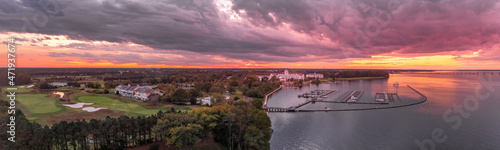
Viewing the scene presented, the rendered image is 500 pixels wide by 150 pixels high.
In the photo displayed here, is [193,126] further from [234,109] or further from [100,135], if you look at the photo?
[100,135]

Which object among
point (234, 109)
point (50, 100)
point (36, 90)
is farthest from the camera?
point (36, 90)

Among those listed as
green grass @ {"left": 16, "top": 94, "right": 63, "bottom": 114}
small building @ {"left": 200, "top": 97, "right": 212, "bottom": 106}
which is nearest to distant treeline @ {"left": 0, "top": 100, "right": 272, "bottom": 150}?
green grass @ {"left": 16, "top": 94, "right": 63, "bottom": 114}

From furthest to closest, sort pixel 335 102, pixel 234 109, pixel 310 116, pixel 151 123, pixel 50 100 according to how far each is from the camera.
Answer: pixel 335 102
pixel 310 116
pixel 50 100
pixel 234 109
pixel 151 123

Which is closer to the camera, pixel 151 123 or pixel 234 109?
pixel 151 123

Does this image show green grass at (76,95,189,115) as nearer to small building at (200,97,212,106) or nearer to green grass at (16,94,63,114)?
green grass at (16,94,63,114)

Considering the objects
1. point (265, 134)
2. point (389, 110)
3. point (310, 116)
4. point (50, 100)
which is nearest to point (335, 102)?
point (389, 110)

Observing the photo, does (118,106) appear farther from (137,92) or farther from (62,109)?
(137,92)

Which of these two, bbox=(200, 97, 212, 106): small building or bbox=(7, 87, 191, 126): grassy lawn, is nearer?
bbox=(7, 87, 191, 126): grassy lawn

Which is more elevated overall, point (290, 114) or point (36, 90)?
point (36, 90)
